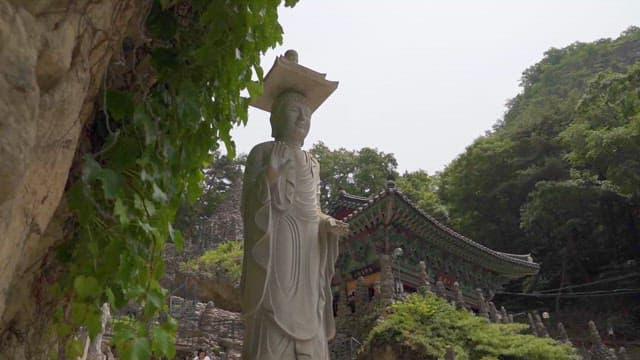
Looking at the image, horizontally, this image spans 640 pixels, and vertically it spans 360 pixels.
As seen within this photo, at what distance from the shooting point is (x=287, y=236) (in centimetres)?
441

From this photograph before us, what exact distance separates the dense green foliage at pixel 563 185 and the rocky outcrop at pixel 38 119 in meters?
23.1

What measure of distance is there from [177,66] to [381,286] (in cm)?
1392

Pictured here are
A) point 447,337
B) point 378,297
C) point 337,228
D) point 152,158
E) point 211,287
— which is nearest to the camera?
point 152,158

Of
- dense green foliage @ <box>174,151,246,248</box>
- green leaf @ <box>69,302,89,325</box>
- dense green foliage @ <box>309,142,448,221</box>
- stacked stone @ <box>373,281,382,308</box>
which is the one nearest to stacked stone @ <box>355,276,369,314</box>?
stacked stone @ <box>373,281,382,308</box>

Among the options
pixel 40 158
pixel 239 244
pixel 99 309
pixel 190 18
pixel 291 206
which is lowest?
pixel 99 309

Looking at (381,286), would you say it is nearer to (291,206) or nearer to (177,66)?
(291,206)

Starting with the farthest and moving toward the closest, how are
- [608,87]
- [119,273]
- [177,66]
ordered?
1. [608,87]
2. [177,66]
3. [119,273]

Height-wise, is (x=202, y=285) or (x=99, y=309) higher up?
(x=202, y=285)

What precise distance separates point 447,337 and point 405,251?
5.24 meters

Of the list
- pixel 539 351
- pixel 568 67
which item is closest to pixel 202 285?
pixel 539 351

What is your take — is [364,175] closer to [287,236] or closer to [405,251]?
[405,251]

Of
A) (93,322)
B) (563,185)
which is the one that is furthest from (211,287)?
(93,322)

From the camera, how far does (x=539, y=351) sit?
12.9 metres

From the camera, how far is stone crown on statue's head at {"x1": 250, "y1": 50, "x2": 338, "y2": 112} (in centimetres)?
472
